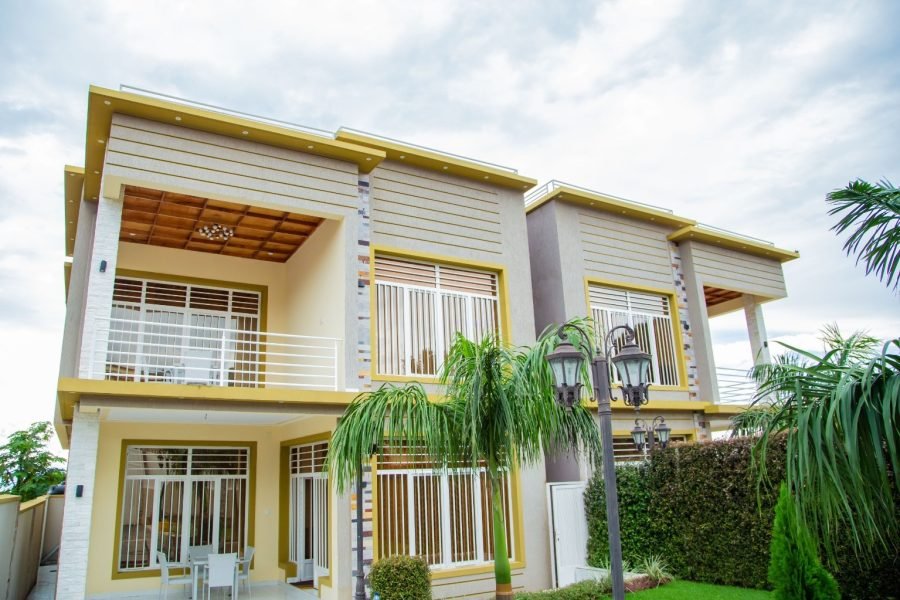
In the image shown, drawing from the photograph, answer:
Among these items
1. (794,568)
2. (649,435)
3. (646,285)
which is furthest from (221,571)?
(646,285)

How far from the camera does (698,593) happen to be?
10312 millimetres

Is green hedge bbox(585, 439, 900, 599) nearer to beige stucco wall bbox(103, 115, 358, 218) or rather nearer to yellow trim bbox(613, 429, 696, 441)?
yellow trim bbox(613, 429, 696, 441)

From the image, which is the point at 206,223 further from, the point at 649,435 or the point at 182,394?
the point at 649,435

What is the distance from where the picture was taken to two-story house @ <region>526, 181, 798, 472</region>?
1527 cm

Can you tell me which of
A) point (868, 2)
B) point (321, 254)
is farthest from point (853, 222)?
point (321, 254)

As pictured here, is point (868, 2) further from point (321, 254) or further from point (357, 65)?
point (321, 254)

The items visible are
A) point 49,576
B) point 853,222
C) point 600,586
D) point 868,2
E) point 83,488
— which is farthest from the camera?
point 49,576

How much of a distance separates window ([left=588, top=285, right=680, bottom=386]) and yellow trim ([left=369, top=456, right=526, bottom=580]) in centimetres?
406

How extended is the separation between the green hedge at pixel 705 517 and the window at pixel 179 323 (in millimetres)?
8054

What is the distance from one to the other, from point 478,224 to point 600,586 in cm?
744

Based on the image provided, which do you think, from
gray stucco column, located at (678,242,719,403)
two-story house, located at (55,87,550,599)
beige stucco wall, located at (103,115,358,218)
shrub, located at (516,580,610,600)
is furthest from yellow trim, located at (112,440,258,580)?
gray stucco column, located at (678,242,719,403)

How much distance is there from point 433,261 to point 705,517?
6.93 m

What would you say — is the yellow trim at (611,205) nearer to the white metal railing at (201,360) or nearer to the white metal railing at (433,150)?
the white metal railing at (433,150)

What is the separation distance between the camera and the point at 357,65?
42.6ft
